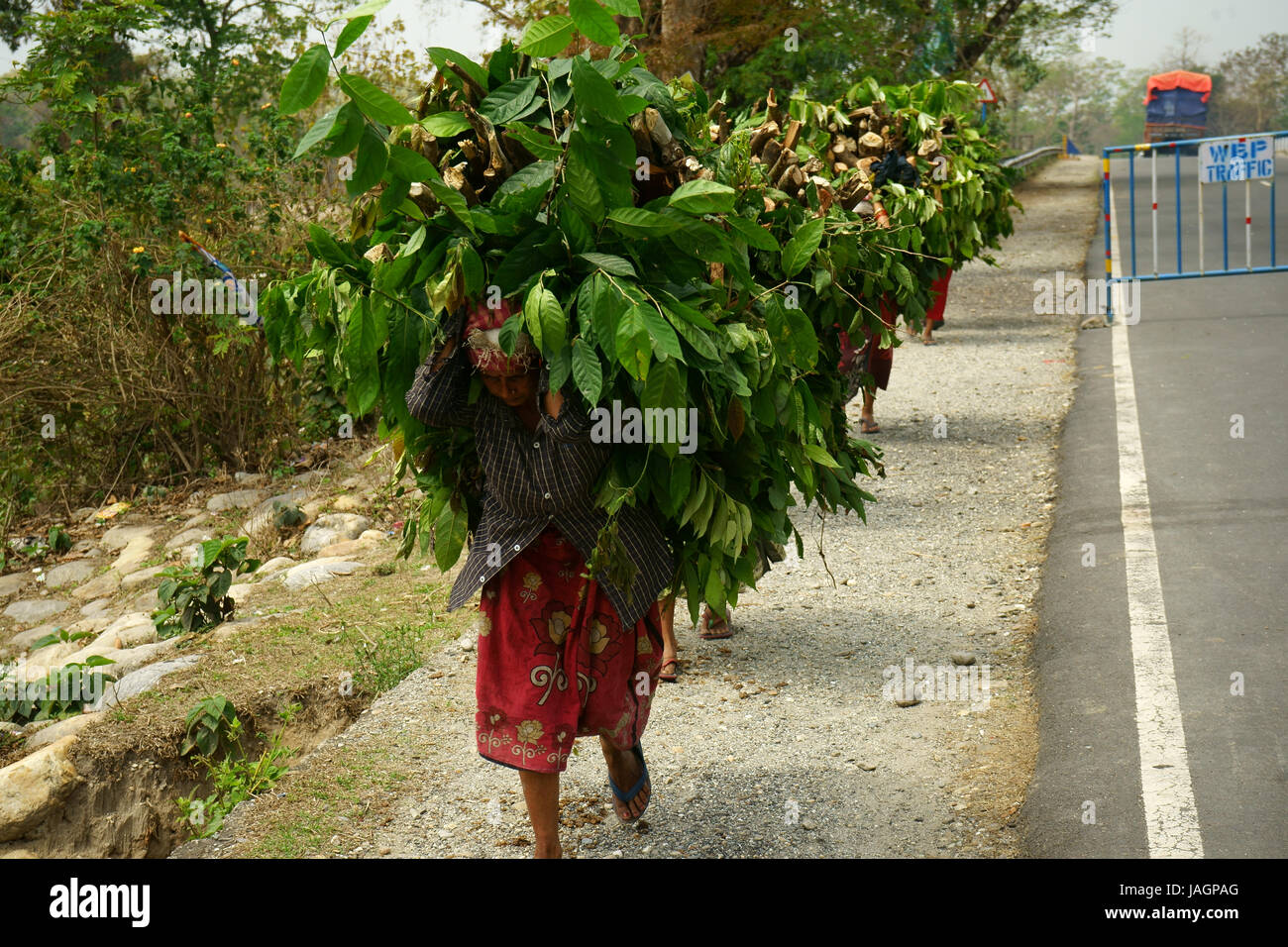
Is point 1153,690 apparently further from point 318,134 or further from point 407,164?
point 318,134

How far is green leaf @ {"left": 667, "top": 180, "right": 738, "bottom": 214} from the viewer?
3025 mm

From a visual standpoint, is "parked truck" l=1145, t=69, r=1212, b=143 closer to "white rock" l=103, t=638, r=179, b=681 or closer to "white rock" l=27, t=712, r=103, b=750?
"white rock" l=103, t=638, r=179, b=681

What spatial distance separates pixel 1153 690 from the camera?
4.66 meters

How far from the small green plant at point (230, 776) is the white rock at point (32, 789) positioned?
43 centimetres

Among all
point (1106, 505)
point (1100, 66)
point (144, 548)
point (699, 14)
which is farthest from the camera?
point (1100, 66)

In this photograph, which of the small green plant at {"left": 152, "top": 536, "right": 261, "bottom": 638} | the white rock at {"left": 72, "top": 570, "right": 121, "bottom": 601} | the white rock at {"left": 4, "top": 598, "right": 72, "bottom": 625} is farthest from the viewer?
→ the white rock at {"left": 72, "top": 570, "right": 121, "bottom": 601}

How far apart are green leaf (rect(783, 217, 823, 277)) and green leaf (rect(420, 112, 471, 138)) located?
1.14m

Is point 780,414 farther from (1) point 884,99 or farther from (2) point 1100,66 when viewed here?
(2) point 1100,66

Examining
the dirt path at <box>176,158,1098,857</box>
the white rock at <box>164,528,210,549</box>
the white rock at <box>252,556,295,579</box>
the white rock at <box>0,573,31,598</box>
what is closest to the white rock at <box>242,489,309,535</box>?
the white rock at <box>164,528,210,549</box>

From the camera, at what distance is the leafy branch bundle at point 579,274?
2926 mm

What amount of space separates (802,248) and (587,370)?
1.14m

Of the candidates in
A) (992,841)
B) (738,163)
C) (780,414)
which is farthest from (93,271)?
(992,841)

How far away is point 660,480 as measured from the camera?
3.36m

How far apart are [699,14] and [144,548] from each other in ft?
26.7
